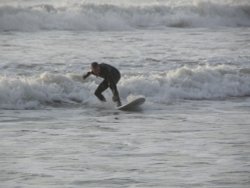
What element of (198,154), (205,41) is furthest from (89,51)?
(198,154)

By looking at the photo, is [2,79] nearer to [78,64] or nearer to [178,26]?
[78,64]

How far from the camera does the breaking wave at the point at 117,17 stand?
1510 inches

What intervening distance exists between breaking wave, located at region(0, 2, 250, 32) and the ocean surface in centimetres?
11

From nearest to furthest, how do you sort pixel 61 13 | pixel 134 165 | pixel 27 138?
pixel 134 165 → pixel 27 138 → pixel 61 13

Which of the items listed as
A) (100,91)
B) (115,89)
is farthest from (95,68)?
(100,91)

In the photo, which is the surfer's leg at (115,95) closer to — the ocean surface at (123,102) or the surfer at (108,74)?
the surfer at (108,74)

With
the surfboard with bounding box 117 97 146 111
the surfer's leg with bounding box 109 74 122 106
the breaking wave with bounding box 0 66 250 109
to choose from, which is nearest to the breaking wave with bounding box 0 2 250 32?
the breaking wave with bounding box 0 66 250 109

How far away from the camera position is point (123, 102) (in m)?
19.8

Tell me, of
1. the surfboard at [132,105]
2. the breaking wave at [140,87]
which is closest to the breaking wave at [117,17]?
the breaking wave at [140,87]

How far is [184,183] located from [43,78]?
10.4 metres

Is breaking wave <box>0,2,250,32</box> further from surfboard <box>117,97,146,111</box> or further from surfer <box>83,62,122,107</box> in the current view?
surfboard <box>117,97,146,111</box>

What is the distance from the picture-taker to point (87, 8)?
42.2 meters

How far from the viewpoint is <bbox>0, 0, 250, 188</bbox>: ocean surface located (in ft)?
37.8

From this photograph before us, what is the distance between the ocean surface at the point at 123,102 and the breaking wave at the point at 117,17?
106 mm
